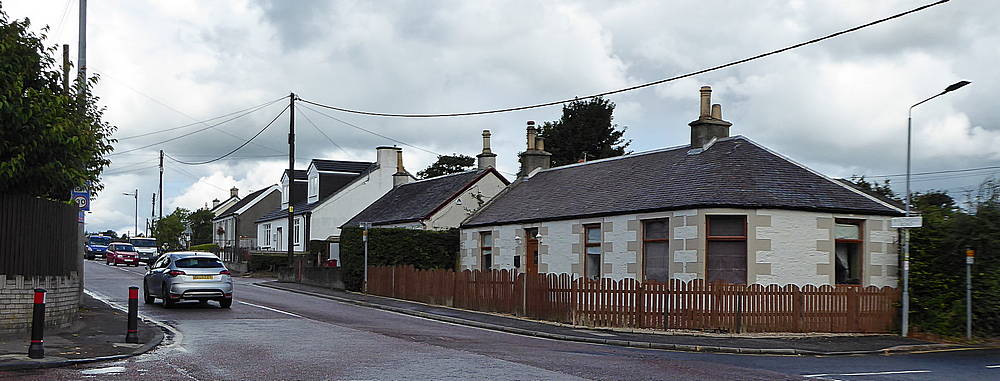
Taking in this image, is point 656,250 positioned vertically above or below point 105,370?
above

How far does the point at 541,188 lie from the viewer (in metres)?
33.0

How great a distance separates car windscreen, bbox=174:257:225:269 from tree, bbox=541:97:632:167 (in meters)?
38.1

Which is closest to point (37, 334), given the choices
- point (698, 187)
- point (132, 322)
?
point (132, 322)

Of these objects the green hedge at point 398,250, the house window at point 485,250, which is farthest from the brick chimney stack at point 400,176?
the house window at point 485,250

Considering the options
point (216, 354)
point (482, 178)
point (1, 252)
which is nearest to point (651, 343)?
point (216, 354)

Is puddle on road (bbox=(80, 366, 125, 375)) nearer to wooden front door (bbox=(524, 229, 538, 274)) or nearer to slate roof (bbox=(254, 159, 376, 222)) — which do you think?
wooden front door (bbox=(524, 229, 538, 274))

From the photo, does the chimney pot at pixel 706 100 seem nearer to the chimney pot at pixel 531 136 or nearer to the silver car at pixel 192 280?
the chimney pot at pixel 531 136

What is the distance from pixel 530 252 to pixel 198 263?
10774 mm

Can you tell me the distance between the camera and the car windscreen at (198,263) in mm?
23731

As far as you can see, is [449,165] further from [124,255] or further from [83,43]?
[83,43]

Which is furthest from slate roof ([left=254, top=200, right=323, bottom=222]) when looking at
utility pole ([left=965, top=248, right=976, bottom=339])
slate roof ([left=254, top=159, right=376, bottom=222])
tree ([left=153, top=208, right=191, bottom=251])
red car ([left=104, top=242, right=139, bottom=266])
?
utility pole ([left=965, top=248, right=976, bottom=339])

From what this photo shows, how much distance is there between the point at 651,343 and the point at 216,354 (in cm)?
863

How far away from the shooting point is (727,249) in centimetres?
2228

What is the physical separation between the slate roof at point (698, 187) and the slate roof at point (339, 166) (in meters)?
28.9
